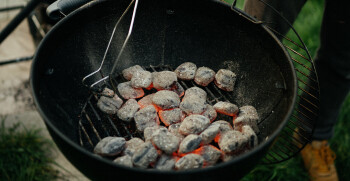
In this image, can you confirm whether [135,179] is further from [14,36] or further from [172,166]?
[14,36]

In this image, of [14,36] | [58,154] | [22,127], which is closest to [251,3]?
[58,154]

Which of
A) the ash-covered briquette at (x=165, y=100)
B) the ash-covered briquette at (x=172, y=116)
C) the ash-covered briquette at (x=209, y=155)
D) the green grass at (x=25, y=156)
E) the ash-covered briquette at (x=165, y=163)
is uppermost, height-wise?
the ash-covered briquette at (x=165, y=100)

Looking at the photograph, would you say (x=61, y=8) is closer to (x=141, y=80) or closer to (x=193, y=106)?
(x=141, y=80)

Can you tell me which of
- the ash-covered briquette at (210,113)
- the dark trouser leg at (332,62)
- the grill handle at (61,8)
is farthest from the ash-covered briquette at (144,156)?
the dark trouser leg at (332,62)

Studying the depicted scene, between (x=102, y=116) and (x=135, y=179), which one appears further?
(x=102, y=116)

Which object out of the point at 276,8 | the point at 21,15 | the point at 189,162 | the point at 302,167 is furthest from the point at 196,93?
the point at 302,167

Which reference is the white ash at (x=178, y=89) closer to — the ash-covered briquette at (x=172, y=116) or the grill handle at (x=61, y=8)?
the ash-covered briquette at (x=172, y=116)

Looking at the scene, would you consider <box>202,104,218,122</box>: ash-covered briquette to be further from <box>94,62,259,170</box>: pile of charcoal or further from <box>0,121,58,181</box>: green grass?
<box>0,121,58,181</box>: green grass
